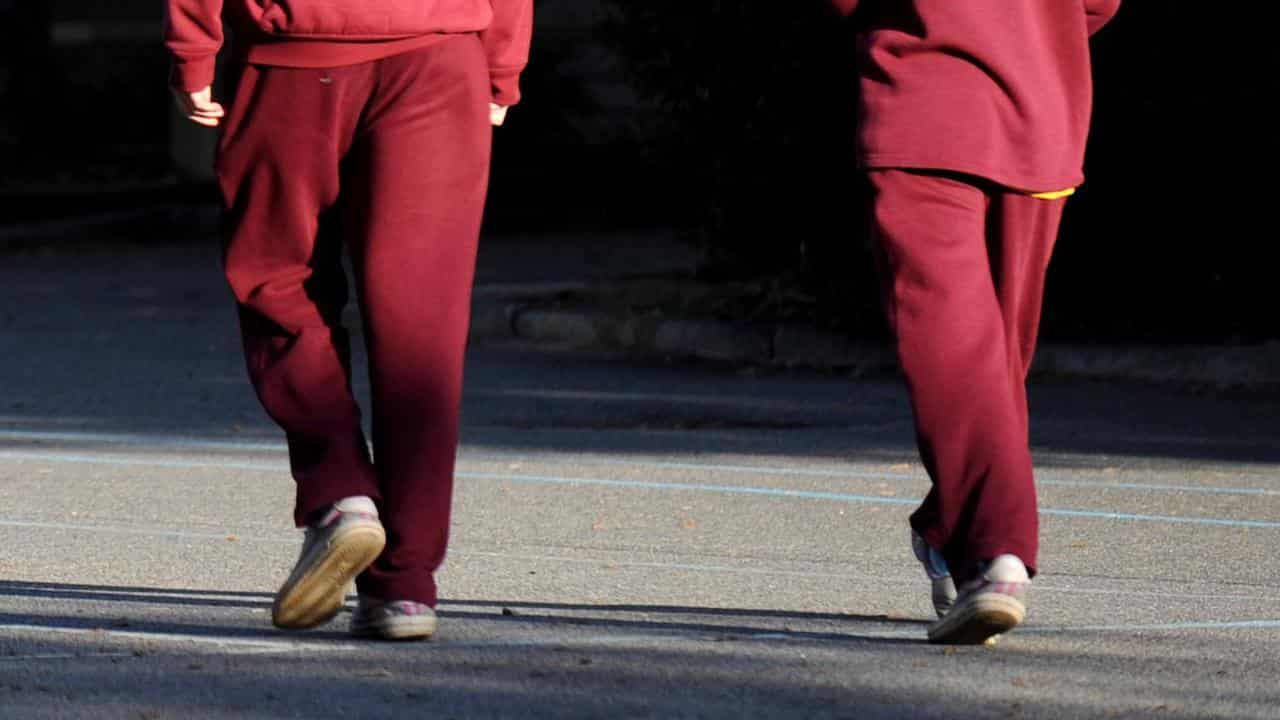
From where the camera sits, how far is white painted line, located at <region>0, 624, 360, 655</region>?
179 inches

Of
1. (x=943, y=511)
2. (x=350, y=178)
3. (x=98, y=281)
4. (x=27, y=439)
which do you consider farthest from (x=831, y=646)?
(x=98, y=281)

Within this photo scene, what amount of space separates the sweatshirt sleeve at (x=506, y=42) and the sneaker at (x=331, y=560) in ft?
3.00

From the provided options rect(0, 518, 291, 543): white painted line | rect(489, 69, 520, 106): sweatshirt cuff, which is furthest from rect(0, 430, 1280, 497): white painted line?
rect(489, 69, 520, 106): sweatshirt cuff

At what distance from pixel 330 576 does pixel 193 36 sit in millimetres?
1070

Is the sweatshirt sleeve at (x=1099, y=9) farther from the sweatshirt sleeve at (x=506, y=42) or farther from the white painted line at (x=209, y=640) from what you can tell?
the white painted line at (x=209, y=640)

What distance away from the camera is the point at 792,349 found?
36.9 feet

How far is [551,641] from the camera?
15.3 ft

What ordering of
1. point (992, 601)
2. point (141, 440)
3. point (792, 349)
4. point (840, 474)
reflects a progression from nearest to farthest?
1. point (992, 601)
2. point (840, 474)
3. point (141, 440)
4. point (792, 349)

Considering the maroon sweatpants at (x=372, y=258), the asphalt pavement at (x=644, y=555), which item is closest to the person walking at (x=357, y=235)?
the maroon sweatpants at (x=372, y=258)

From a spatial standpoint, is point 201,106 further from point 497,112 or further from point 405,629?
point 405,629

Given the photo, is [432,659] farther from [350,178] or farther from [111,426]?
[111,426]

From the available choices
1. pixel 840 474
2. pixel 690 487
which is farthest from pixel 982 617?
pixel 840 474

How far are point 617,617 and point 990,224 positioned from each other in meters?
1.13

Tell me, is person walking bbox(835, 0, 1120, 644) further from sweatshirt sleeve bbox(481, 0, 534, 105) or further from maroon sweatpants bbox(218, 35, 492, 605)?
maroon sweatpants bbox(218, 35, 492, 605)
